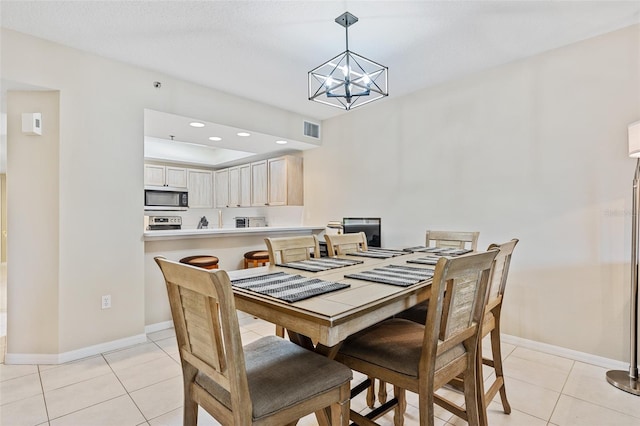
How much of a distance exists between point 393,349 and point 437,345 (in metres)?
0.22

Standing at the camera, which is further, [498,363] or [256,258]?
[256,258]

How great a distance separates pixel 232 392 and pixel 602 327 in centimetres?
293

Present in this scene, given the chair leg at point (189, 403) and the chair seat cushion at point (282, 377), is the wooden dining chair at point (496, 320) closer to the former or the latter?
the chair seat cushion at point (282, 377)

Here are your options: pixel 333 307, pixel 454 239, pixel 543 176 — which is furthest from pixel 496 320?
pixel 543 176

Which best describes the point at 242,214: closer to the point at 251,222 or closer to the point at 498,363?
the point at 251,222

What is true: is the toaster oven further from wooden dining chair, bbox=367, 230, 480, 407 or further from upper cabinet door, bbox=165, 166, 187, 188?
wooden dining chair, bbox=367, 230, 480, 407

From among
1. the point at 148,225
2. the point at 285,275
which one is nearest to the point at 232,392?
the point at 285,275

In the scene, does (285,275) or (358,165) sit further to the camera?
(358,165)

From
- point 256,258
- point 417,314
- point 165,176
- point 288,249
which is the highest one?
point 165,176

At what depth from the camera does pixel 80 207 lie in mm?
2738

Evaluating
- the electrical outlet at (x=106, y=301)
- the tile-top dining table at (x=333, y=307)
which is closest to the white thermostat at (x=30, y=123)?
the electrical outlet at (x=106, y=301)

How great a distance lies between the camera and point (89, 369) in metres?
2.51

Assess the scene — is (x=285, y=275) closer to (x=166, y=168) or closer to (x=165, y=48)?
(x=165, y=48)

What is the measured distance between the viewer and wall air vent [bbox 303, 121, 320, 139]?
15.2 feet
